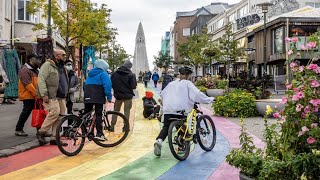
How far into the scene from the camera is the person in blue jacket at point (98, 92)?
9070mm

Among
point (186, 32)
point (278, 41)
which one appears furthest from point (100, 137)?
point (186, 32)

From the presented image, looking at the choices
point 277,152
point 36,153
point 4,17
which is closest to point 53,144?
point 36,153

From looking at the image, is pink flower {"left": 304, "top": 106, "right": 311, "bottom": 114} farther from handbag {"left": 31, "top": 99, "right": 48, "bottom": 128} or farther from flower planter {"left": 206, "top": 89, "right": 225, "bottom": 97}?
flower planter {"left": 206, "top": 89, "right": 225, "bottom": 97}

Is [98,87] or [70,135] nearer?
[70,135]

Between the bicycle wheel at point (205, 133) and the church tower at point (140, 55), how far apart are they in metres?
67.0

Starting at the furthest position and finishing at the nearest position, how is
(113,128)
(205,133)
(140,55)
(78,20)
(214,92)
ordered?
(140,55), (214,92), (78,20), (113,128), (205,133)

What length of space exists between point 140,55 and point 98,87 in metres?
68.4

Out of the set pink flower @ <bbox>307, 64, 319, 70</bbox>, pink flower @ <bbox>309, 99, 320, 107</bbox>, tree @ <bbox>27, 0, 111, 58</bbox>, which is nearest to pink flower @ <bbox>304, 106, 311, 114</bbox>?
pink flower @ <bbox>309, 99, 320, 107</bbox>

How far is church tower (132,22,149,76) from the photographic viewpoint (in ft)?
251

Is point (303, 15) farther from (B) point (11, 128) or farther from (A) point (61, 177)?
(A) point (61, 177)

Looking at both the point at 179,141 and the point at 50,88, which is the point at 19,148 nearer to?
the point at 50,88

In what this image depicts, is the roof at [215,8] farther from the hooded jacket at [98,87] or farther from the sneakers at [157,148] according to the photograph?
the sneakers at [157,148]

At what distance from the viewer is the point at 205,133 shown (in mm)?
8828

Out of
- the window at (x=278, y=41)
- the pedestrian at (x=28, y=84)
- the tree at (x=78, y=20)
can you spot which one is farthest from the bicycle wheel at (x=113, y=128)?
the window at (x=278, y=41)
